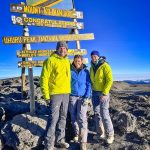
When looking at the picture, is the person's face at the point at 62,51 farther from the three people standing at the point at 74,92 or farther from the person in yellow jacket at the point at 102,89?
the person in yellow jacket at the point at 102,89

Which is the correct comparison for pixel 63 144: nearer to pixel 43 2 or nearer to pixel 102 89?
pixel 102 89

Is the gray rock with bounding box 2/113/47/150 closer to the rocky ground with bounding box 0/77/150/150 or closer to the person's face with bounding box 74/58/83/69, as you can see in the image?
the rocky ground with bounding box 0/77/150/150

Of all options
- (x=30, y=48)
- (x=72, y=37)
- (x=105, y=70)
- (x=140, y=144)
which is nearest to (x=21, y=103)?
(x=30, y=48)

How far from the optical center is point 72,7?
12.9m

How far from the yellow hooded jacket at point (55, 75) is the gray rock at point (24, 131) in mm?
1669

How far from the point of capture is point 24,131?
9.98 meters

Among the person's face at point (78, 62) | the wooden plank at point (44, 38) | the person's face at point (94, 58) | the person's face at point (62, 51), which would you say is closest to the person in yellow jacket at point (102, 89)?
the person's face at point (94, 58)

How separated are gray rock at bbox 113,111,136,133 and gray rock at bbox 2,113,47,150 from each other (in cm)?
253

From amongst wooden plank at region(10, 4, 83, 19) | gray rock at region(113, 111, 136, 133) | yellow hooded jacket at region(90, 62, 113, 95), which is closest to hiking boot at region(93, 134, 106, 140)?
gray rock at region(113, 111, 136, 133)

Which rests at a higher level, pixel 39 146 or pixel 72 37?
pixel 72 37

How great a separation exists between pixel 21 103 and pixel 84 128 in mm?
3726

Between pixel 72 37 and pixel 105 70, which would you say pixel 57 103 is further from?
pixel 72 37

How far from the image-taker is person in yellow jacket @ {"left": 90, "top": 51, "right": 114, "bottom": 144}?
9703mm

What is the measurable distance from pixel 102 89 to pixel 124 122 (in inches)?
66.8
